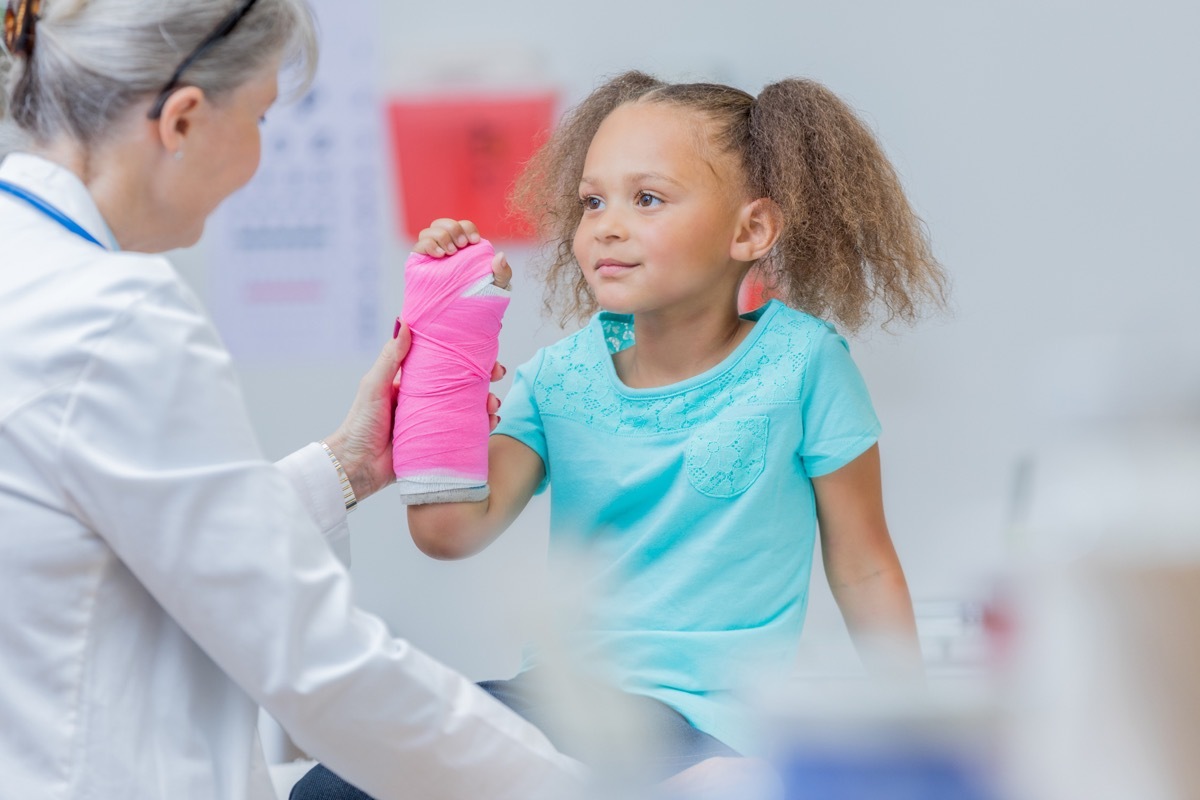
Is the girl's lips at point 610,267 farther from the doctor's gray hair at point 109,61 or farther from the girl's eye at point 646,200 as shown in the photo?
the doctor's gray hair at point 109,61

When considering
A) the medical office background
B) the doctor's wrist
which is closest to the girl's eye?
the doctor's wrist

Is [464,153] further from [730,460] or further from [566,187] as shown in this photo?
[730,460]

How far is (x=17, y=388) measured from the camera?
2.46ft

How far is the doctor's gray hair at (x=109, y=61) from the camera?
0.84 meters

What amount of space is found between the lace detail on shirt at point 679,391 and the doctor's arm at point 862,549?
0.09 metres

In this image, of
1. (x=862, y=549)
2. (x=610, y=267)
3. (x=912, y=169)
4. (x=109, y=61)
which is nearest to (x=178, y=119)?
(x=109, y=61)

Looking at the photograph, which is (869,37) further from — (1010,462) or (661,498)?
(661,498)

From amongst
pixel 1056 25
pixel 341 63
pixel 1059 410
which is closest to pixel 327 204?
pixel 341 63

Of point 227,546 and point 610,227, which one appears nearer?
→ point 227,546

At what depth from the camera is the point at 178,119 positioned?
876 mm

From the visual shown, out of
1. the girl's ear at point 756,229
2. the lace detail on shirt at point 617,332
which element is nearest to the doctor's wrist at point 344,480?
the lace detail on shirt at point 617,332

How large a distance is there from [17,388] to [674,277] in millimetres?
576

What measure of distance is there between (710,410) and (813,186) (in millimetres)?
239

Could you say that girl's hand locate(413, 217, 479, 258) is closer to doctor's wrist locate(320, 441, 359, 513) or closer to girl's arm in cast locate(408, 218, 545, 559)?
girl's arm in cast locate(408, 218, 545, 559)
